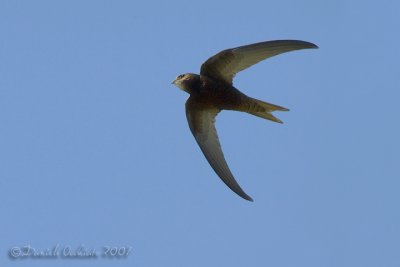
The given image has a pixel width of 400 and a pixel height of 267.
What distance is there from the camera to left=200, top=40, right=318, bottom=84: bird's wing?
1086 cm

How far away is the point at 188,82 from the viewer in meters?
11.0

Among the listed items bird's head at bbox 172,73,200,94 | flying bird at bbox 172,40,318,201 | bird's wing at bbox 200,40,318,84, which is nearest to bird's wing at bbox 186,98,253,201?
flying bird at bbox 172,40,318,201

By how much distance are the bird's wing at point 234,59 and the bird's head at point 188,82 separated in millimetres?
119

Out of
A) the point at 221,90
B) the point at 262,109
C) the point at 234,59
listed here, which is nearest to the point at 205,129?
the point at 221,90

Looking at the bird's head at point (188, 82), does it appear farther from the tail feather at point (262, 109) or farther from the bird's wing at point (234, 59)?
the tail feather at point (262, 109)

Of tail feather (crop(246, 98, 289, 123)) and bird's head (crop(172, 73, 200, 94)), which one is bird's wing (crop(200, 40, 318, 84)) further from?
tail feather (crop(246, 98, 289, 123))

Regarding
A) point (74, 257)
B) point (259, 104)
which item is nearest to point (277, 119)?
→ point (259, 104)

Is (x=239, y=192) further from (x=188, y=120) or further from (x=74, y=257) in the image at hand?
(x=74, y=257)

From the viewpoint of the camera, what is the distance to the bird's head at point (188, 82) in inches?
435

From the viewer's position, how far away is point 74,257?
36.4 feet

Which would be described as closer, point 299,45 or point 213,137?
point 299,45

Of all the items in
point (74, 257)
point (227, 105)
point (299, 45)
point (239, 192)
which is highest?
point (299, 45)

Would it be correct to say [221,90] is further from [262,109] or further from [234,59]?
[262,109]

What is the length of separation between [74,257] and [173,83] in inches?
73.8
